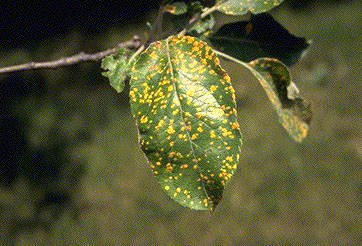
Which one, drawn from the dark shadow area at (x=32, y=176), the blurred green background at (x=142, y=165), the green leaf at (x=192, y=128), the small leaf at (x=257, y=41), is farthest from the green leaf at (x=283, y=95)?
the dark shadow area at (x=32, y=176)

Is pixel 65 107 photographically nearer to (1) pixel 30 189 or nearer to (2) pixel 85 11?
(1) pixel 30 189

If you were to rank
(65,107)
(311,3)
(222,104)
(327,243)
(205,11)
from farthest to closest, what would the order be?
(311,3) < (65,107) < (327,243) < (205,11) < (222,104)

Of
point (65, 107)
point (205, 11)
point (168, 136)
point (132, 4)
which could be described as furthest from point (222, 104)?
point (132, 4)

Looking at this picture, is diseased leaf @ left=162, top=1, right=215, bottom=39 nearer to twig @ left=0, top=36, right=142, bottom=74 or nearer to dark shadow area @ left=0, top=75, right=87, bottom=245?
twig @ left=0, top=36, right=142, bottom=74

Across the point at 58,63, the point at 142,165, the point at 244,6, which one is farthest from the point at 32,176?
the point at 244,6

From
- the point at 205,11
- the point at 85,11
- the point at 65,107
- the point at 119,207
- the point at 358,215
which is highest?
the point at 205,11

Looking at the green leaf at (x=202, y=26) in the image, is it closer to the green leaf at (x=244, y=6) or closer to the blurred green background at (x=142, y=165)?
the green leaf at (x=244, y=6)
